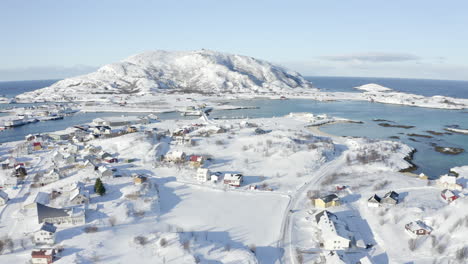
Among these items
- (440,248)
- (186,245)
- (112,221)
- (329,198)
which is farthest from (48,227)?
(440,248)

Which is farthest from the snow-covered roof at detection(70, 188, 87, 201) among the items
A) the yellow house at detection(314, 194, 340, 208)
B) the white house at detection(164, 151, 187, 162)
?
the yellow house at detection(314, 194, 340, 208)

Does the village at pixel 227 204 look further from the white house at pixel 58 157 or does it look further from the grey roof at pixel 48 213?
the white house at pixel 58 157

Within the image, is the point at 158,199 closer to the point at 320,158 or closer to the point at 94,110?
the point at 320,158

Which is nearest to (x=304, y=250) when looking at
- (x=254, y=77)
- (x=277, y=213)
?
(x=277, y=213)

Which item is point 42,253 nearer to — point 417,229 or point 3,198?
point 3,198

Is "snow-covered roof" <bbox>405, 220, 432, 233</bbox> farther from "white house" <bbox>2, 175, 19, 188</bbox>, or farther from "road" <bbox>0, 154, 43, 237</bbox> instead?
"white house" <bbox>2, 175, 19, 188</bbox>
